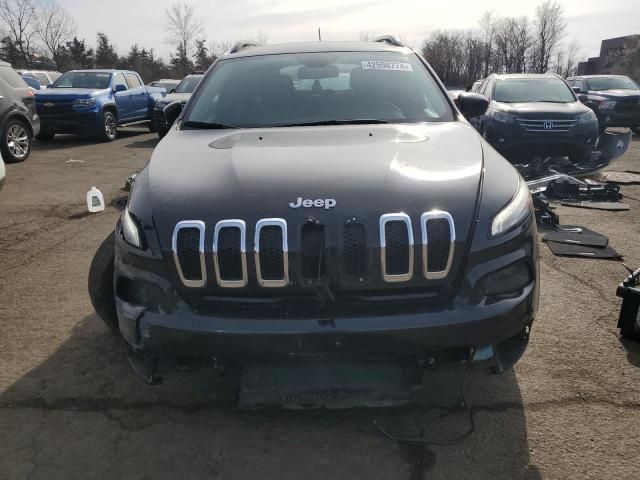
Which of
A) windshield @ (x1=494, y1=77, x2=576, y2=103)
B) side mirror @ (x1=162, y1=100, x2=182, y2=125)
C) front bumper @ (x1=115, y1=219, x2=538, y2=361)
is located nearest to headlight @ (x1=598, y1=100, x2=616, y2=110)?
windshield @ (x1=494, y1=77, x2=576, y2=103)

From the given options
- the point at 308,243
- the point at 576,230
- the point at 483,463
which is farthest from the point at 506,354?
the point at 576,230

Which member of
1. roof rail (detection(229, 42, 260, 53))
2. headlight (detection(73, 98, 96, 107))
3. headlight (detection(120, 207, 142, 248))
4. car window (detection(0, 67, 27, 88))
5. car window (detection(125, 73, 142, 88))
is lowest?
headlight (detection(73, 98, 96, 107))

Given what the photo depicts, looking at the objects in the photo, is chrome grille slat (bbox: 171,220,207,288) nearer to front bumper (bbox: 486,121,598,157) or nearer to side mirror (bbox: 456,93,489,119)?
side mirror (bbox: 456,93,489,119)

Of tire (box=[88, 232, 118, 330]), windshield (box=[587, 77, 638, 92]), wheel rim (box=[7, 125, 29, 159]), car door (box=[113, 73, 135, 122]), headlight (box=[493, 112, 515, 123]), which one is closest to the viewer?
tire (box=[88, 232, 118, 330])

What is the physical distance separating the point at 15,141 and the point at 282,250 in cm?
1017

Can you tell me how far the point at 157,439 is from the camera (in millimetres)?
2426

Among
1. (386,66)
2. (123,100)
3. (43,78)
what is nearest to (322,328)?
(386,66)

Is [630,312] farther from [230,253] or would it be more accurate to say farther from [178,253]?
[178,253]

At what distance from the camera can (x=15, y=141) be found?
404 inches

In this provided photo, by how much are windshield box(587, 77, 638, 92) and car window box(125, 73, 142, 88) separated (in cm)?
1309

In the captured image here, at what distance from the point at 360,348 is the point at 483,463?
0.75 m

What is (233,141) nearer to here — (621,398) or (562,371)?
(562,371)

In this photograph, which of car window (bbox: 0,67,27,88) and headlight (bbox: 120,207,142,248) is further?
car window (bbox: 0,67,27,88)

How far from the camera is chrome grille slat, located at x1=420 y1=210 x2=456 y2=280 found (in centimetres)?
208
